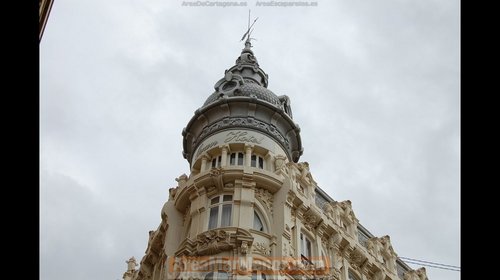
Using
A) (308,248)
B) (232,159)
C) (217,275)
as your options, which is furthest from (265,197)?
(217,275)

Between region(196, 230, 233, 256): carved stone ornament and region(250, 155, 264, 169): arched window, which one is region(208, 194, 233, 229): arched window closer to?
region(196, 230, 233, 256): carved stone ornament

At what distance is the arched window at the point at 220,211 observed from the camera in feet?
120

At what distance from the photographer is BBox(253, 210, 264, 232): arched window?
37.0 metres

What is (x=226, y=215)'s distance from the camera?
37.1 m

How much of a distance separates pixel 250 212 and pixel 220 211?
1.60 meters

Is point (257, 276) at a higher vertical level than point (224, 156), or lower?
lower

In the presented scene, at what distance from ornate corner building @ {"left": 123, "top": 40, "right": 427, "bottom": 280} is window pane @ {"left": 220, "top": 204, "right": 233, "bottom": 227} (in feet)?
0.17

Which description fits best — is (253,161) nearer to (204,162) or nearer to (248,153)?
(248,153)

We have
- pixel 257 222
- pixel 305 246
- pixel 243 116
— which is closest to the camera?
pixel 257 222

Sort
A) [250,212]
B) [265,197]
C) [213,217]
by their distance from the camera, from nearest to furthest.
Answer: [250,212], [213,217], [265,197]

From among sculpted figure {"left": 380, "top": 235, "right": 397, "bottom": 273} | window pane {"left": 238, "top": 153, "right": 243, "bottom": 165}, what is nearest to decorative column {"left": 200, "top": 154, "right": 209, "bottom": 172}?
window pane {"left": 238, "top": 153, "right": 243, "bottom": 165}
